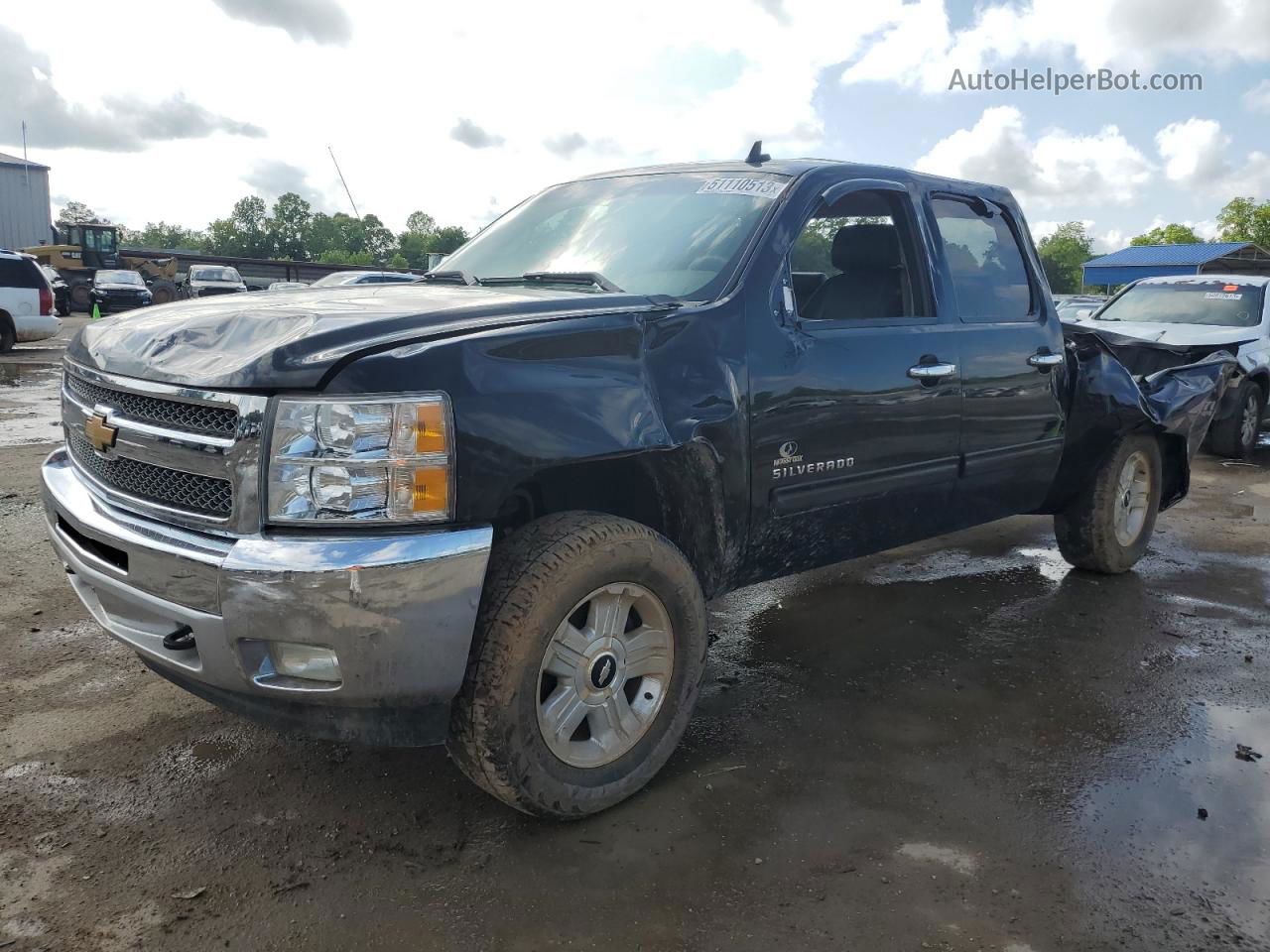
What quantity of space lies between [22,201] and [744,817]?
217 ft

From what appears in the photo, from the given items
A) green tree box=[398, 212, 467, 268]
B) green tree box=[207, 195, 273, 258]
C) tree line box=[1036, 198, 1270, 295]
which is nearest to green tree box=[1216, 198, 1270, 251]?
tree line box=[1036, 198, 1270, 295]

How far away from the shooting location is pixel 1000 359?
13.5ft

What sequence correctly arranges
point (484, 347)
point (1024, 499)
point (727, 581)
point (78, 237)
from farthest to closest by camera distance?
point (78, 237) → point (1024, 499) → point (727, 581) → point (484, 347)

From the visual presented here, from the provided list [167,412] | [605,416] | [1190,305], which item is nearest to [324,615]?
[167,412]

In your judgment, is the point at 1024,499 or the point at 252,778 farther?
the point at 1024,499

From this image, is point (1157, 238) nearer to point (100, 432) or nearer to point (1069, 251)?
point (1069, 251)

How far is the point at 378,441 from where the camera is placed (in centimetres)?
232

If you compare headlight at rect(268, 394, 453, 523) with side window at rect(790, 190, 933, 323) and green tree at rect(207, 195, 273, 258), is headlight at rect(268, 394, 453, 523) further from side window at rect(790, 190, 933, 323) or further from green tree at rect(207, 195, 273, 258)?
green tree at rect(207, 195, 273, 258)

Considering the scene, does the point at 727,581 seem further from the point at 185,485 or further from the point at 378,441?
the point at 185,485

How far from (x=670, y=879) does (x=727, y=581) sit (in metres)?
1.02

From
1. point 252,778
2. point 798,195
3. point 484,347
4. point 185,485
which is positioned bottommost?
point 252,778

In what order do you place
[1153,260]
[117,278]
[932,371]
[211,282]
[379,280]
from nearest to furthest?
[932,371] → [379,280] → [117,278] → [211,282] → [1153,260]

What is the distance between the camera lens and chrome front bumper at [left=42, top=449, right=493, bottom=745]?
2.25m

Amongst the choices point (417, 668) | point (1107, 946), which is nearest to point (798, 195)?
point (417, 668)
